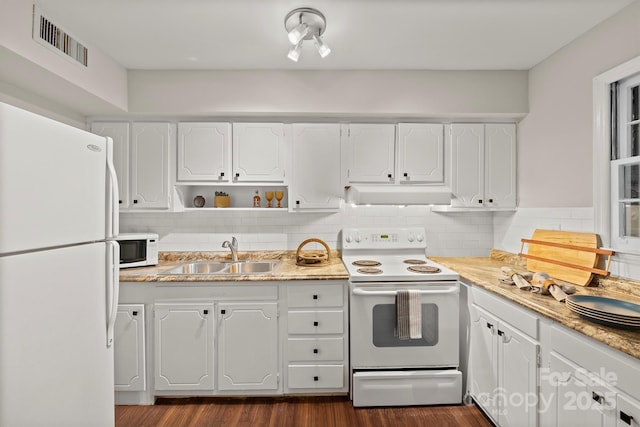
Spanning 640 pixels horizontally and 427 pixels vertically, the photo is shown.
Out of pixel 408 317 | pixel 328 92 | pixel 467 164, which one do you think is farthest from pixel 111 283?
pixel 467 164

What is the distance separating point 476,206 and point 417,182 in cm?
57

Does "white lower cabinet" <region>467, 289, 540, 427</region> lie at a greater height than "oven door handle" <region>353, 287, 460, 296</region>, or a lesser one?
lesser

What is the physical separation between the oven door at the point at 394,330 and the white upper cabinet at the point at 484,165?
36.9 inches

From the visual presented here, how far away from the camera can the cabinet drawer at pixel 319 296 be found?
2417 mm

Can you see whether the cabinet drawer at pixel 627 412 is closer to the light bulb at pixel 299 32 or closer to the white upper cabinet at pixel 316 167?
the white upper cabinet at pixel 316 167

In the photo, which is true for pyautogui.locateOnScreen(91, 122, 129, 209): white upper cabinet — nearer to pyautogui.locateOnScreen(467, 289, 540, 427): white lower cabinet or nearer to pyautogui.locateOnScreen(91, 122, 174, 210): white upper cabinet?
pyautogui.locateOnScreen(91, 122, 174, 210): white upper cabinet

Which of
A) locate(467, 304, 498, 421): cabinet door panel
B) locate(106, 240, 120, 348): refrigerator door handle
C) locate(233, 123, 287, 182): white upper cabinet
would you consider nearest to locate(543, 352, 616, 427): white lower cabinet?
locate(467, 304, 498, 421): cabinet door panel

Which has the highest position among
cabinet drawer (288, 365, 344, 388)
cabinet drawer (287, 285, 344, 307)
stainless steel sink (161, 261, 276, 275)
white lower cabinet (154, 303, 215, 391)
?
stainless steel sink (161, 261, 276, 275)

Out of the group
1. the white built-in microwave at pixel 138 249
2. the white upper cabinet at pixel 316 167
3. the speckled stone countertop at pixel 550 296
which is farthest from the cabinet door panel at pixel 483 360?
the white built-in microwave at pixel 138 249

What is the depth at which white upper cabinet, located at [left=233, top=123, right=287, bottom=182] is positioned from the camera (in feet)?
9.28

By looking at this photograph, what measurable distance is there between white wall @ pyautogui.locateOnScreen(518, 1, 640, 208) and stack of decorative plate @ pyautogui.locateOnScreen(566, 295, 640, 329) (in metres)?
0.84

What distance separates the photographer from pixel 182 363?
2.38 meters

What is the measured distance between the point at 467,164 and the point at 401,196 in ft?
2.27

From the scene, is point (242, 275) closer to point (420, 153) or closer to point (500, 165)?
point (420, 153)
